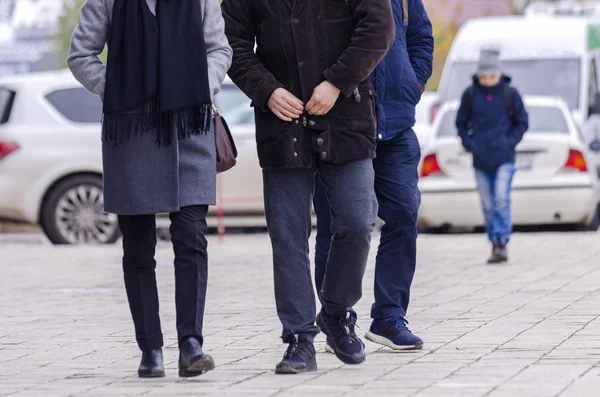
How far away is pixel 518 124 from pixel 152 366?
657 centimetres

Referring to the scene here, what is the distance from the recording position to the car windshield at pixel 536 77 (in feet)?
61.6

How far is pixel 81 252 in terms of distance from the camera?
13.4 meters

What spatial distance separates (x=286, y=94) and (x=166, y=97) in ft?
1.50

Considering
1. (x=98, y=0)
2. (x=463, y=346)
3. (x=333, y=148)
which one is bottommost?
(x=463, y=346)

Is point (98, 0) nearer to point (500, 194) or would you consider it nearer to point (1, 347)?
point (1, 347)

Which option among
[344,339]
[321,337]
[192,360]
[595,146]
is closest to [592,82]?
[595,146]

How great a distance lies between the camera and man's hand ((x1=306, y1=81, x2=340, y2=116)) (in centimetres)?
577

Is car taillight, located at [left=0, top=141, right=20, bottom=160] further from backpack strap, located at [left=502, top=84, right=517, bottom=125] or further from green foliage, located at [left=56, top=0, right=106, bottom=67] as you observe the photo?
green foliage, located at [left=56, top=0, right=106, bottom=67]

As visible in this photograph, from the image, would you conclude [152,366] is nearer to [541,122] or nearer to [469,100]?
[469,100]

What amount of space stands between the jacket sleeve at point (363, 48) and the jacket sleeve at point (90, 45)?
839 millimetres

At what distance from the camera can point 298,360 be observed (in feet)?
19.1

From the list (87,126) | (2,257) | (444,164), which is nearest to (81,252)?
(2,257)

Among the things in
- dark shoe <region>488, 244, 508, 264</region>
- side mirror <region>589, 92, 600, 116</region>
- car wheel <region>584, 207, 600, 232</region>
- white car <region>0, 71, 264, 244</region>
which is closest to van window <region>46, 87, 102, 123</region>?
white car <region>0, 71, 264, 244</region>

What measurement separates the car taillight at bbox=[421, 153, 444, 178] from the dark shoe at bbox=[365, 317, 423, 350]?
829 cm
